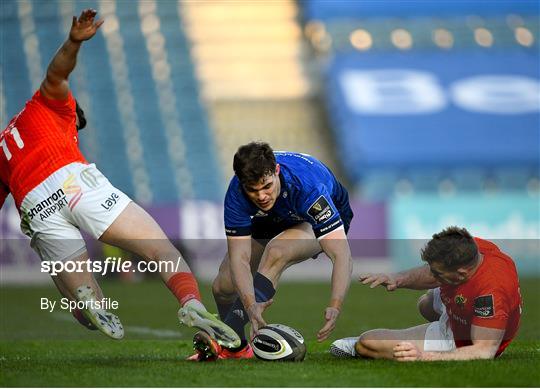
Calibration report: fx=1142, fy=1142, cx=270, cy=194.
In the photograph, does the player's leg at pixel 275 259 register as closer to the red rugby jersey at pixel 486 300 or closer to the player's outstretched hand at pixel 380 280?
the player's outstretched hand at pixel 380 280

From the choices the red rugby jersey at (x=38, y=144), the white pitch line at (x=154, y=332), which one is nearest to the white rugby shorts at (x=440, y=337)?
the red rugby jersey at (x=38, y=144)

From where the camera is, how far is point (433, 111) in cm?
3055

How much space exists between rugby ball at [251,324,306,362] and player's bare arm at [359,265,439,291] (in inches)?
22.5

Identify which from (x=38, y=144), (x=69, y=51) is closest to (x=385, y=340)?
(x=38, y=144)

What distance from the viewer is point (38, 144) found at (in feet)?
22.6

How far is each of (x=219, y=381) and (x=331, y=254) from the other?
1256 mm

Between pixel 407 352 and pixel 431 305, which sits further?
pixel 431 305

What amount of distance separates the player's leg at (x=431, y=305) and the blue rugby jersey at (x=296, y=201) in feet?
2.83

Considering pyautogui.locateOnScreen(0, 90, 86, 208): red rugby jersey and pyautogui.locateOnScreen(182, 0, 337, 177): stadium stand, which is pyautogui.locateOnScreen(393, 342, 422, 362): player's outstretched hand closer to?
pyautogui.locateOnScreen(0, 90, 86, 208): red rugby jersey

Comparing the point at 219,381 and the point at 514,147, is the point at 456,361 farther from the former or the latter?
the point at 514,147

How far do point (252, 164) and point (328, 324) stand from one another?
101cm

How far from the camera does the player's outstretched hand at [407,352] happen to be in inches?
268

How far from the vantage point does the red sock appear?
6.85 metres

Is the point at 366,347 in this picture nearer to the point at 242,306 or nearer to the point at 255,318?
the point at 255,318
